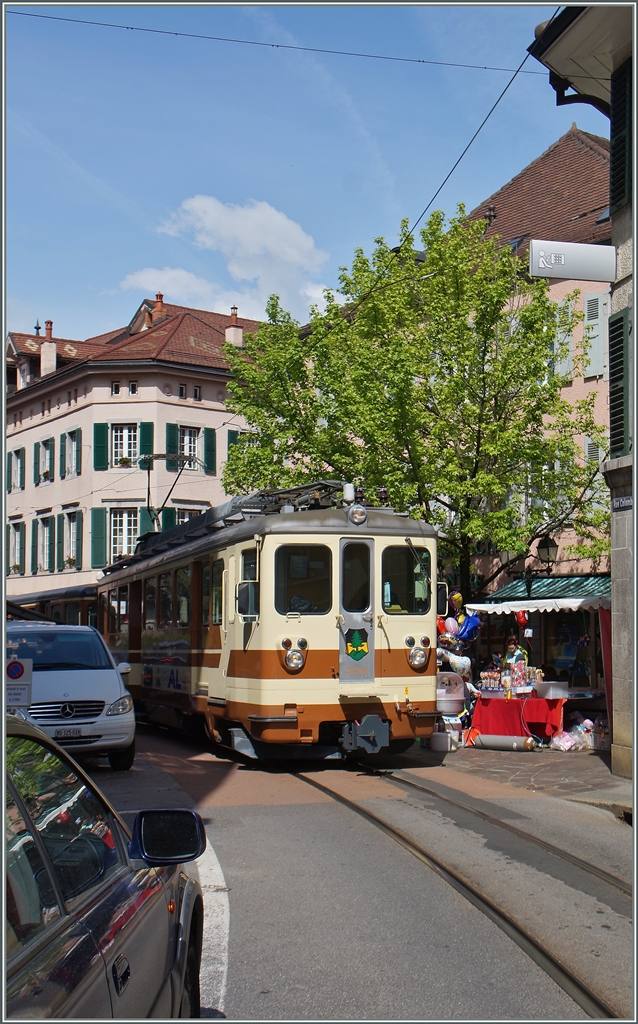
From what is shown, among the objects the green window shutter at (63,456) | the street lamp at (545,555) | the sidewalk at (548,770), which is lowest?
the sidewalk at (548,770)

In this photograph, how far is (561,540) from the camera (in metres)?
26.0

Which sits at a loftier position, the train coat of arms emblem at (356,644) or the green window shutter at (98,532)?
Result: the green window shutter at (98,532)

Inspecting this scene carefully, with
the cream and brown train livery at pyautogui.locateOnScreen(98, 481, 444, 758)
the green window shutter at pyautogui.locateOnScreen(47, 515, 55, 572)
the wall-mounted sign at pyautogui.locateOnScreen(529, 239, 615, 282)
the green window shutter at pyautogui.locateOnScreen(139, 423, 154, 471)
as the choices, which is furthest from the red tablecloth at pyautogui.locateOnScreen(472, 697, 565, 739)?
the green window shutter at pyautogui.locateOnScreen(47, 515, 55, 572)

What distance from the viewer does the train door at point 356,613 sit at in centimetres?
1222

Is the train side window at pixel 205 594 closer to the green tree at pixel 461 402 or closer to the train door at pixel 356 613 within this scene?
the train door at pixel 356 613

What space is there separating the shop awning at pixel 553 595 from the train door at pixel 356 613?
486 cm

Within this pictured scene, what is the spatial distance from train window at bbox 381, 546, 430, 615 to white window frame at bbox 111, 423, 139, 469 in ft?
98.7

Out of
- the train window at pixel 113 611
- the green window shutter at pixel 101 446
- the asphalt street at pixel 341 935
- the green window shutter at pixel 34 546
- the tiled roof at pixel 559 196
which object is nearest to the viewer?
the asphalt street at pixel 341 935

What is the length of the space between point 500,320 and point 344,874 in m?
16.7

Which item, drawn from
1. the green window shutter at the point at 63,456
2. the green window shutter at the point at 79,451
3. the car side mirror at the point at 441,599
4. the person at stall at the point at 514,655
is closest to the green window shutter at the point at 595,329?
the person at stall at the point at 514,655

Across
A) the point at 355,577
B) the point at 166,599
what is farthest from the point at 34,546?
the point at 355,577

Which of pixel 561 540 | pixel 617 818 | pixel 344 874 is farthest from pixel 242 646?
pixel 561 540

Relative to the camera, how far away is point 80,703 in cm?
1205

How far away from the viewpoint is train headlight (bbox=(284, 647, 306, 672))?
39.3 feet
